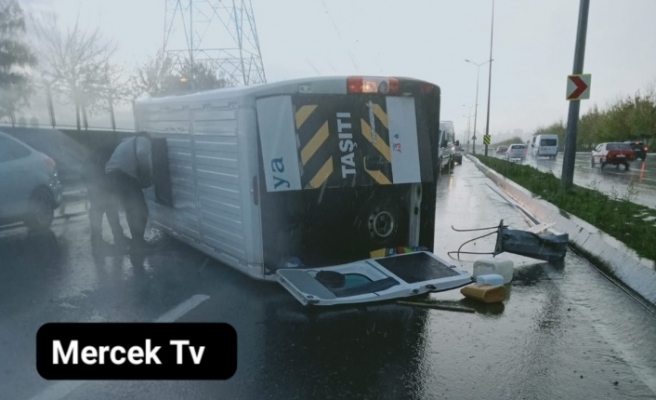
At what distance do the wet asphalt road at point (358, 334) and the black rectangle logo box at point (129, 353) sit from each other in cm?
A: 8

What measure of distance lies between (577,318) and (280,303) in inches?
111

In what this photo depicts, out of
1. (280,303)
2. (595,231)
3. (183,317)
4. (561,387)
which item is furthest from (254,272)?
(595,231)

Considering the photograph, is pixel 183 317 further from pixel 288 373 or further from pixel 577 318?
pixel 577 318

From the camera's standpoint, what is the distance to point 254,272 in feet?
17.4

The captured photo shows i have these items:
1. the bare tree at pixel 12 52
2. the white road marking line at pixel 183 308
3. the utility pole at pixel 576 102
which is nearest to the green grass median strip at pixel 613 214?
the utility pole at pixel 576 102

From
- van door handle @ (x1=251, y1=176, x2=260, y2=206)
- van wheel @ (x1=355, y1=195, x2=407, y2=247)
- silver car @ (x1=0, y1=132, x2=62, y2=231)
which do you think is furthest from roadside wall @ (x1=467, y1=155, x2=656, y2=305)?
silver car @ (x1=0, y1=132, x2=62, y2=231)

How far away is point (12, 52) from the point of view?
26.6 meters

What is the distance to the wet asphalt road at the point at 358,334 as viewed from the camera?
3.32 meters

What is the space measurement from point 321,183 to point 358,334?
1.70 m

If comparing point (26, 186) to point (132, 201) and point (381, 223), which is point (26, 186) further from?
point (381, 223)

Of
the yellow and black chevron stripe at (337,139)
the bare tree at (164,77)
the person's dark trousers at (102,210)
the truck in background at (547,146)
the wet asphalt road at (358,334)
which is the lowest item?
the truck in background at (547,146)

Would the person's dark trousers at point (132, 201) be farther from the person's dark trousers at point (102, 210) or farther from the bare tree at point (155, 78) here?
the bare tree at point (155, 78)

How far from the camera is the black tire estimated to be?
28.1ft

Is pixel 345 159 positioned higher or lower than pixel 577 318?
higher
